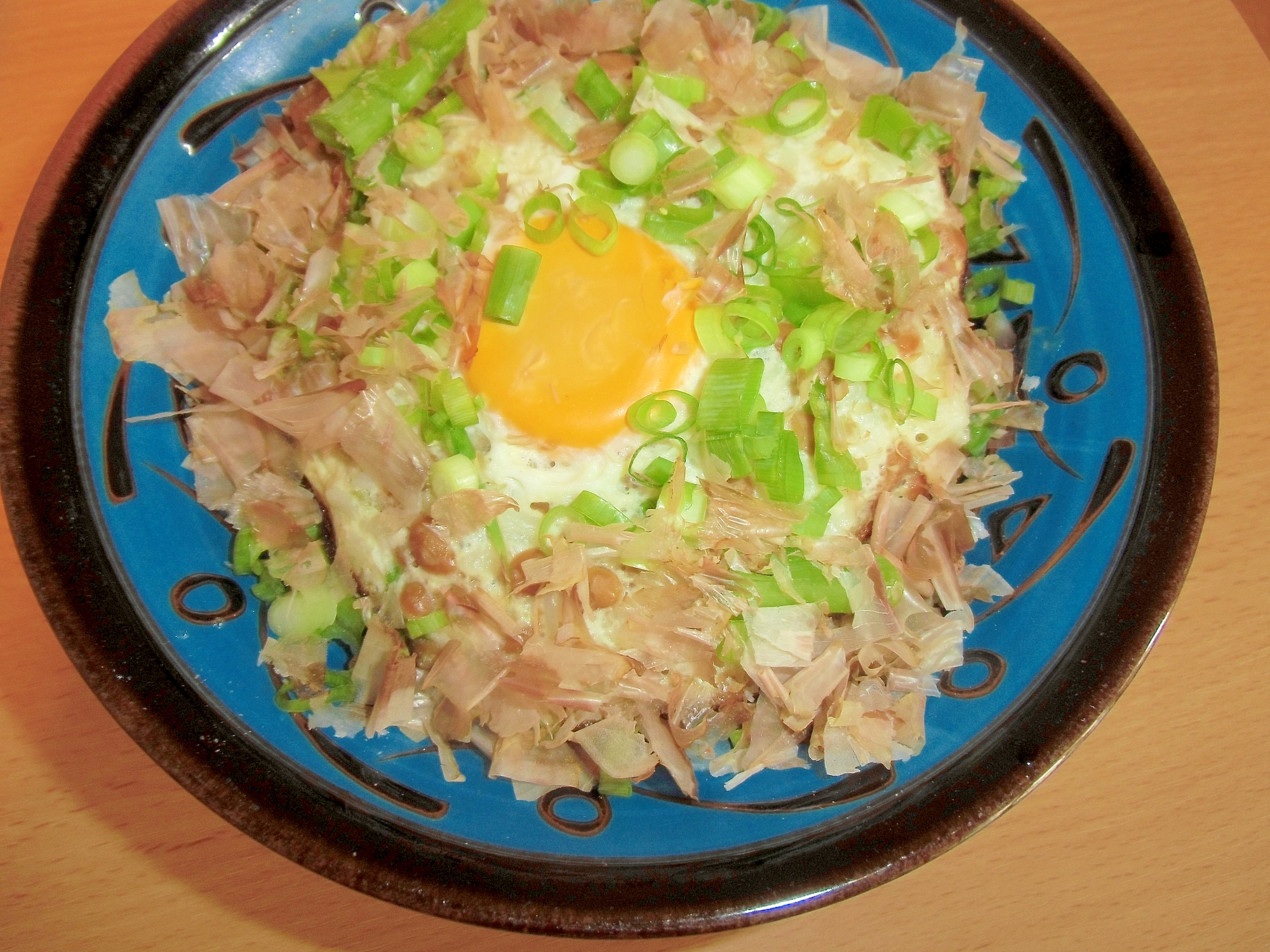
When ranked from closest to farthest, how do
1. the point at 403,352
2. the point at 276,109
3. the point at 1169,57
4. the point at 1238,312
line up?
the point at 403,352
the point at 276,109
the point at 1238,312
the point at 1169,57

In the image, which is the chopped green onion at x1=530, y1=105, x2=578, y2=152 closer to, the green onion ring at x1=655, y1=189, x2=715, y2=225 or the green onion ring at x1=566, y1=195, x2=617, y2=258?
the green onion ring at x1=566, y1=195, x2=617, y2=258

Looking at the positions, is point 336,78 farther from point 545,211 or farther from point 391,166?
point 545,211

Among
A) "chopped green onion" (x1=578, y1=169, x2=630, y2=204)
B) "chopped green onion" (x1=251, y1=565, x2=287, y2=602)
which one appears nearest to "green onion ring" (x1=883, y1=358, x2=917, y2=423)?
"chopped green onion" (x1=578, y1=169, x2=630, y2=204)

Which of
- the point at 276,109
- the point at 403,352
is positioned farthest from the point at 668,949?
the point at 276,109

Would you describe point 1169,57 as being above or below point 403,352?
below

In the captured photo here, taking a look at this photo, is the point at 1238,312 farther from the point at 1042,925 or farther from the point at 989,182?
the point at 1042,925

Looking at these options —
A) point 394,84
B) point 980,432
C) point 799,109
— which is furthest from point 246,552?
point 980,432

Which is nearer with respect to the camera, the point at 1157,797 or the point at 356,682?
the point at 356,682
